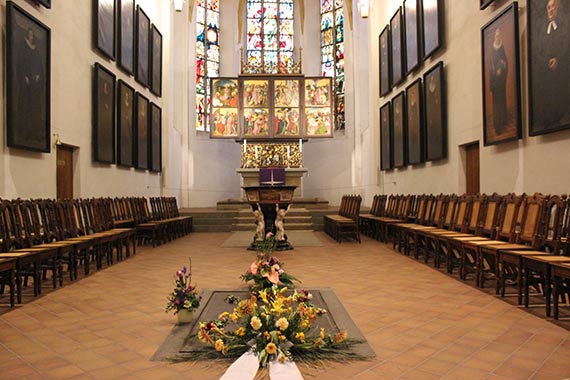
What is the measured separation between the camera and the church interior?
335cm

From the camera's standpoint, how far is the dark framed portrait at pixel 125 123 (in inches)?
482


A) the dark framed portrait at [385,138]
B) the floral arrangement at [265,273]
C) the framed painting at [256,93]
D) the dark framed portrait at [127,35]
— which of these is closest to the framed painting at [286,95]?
the framed painting at [256,93]

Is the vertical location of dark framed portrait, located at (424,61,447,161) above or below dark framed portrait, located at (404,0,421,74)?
below

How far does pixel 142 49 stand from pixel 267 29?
38.2 ft

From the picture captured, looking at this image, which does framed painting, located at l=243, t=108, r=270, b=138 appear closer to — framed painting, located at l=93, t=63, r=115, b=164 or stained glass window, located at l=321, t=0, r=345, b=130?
stained glass window, located at l=321, t=0, r=345, b=130

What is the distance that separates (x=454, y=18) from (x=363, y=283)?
6795 mm

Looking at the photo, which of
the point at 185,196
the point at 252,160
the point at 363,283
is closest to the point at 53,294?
the point at 363,283

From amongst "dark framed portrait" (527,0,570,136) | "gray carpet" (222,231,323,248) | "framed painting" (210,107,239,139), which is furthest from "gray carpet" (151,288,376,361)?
"framed painting" (210,107,239,139)

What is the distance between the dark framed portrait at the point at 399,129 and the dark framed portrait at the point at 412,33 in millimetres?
1033

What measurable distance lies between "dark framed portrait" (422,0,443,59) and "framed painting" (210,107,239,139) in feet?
28.3

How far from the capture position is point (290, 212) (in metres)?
15.4

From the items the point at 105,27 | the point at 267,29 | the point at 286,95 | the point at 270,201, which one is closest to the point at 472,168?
the point at 270,201

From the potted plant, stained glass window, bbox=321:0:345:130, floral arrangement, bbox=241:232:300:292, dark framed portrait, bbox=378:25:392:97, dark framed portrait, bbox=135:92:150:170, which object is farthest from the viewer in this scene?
stained glass window, bbox=321:0:345:130

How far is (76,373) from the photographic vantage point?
3016 millimetres
